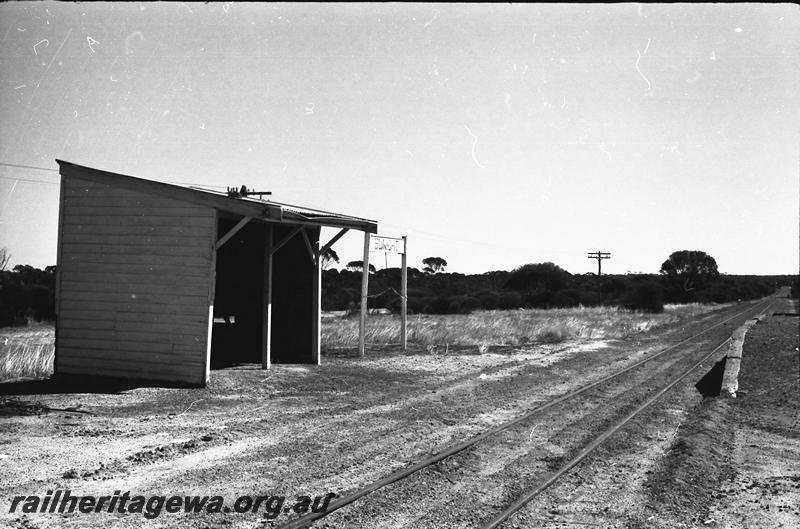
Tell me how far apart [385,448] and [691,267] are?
116 meters

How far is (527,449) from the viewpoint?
6.90 m

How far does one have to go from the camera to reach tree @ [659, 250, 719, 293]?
10862cm

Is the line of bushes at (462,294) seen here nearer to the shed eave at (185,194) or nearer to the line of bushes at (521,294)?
the line of bushes at (521,294)

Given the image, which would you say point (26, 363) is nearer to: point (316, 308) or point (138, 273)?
point (138, 273)

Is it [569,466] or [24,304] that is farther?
[24,304]

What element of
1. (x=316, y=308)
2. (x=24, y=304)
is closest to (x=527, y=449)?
(x=316, y=308)

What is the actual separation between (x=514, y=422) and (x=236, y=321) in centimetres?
832

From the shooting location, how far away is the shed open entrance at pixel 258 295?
47.2ft

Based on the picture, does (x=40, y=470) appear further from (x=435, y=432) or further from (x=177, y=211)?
(x=177, y=211)

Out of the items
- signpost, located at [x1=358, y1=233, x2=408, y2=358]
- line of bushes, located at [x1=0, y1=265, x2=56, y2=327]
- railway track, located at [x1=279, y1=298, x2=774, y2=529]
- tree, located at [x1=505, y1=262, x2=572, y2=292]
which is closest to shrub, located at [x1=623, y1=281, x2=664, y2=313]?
tree, located at [x1=505, y1=262, x2=572, y2=292]

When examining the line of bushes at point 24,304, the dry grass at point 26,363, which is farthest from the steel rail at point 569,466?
the line of bushes at point 24,304

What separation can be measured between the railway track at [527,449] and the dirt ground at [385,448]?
0.04m

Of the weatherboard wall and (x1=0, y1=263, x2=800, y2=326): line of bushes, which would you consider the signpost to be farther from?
the weatherboard wall

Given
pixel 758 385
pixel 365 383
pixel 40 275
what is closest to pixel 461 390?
pixel 365 383
